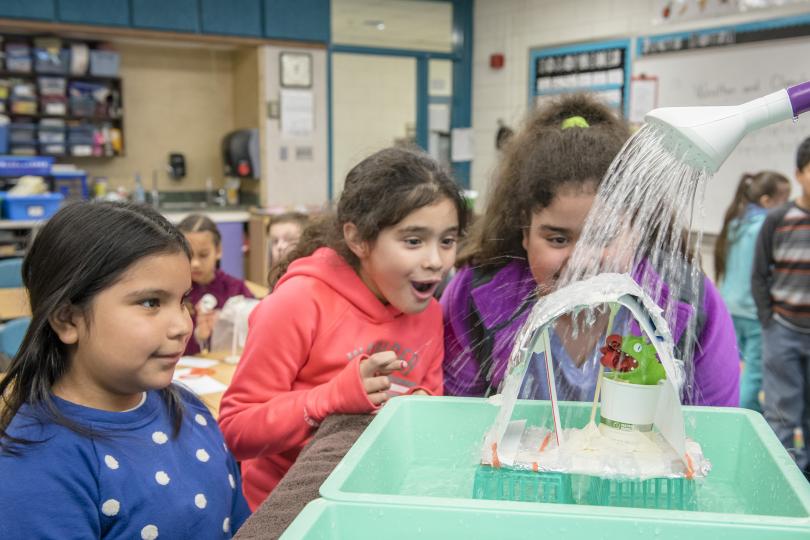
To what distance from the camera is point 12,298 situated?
3068mm

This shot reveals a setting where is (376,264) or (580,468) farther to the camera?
(376,264)

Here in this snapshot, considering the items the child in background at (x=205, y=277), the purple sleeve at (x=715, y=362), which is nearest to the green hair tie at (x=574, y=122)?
the purple sleeve at (x=715, y=362)

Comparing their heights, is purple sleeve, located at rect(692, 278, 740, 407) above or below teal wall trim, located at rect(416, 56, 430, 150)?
below

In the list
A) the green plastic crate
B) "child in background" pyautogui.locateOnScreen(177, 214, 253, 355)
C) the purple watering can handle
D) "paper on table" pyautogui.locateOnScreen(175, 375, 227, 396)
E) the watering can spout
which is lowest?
"paper on table" pyautogui.locateOnScreen(175, 375, 227, 396)

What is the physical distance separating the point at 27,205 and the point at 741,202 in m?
4.31

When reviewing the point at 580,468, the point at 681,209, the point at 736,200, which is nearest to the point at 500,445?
the point at 580,468

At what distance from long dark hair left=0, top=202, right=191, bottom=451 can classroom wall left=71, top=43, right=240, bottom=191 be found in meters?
5.32

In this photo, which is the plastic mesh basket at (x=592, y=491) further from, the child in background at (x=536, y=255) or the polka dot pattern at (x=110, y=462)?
the polka dot pattern at (x=110, y=462)

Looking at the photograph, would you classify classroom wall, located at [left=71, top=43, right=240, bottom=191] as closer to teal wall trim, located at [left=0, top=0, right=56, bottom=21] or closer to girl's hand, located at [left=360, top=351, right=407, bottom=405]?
teal wall trim, located at [left=0, top=0, right=56, bottom=21]

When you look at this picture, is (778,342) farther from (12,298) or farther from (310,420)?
(12,298)

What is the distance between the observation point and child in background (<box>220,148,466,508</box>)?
3.91ft

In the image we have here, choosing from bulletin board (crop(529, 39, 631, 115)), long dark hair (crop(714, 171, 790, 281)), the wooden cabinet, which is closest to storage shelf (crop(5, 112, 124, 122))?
the wooden cabinet

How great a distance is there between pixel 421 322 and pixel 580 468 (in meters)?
0.65

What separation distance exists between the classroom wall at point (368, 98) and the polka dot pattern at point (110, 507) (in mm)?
6340
